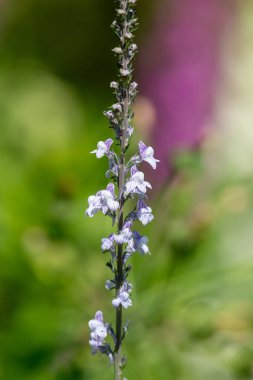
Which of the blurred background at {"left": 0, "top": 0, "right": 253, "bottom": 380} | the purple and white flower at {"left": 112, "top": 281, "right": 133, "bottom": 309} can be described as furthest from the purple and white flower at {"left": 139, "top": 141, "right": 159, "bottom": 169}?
the blurred background at {"left": 0, "top": 0, "right": 253, "bottom": 380}

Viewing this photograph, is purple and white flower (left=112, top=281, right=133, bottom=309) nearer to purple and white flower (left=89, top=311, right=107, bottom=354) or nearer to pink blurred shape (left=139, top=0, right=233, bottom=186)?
purple and white flower (left=89, top=311, right=107, bottom=354)

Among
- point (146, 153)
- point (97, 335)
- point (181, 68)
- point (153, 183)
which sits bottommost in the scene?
point (97, 335)

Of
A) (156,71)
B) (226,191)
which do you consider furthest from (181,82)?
(226,191)

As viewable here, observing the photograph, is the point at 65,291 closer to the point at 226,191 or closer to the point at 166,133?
the point at 226,191

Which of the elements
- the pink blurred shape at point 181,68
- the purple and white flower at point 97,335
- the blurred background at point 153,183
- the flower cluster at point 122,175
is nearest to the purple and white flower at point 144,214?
the flower cluster at point 122,175

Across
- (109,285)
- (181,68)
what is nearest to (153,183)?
(181,68)

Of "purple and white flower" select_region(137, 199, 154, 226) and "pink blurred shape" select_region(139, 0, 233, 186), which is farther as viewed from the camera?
"pink blurred shape" select_region(139, 0, 233, 186)

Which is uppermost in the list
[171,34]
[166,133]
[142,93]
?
[171,34]

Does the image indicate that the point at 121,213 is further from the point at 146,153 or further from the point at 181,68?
the point at 181,68
